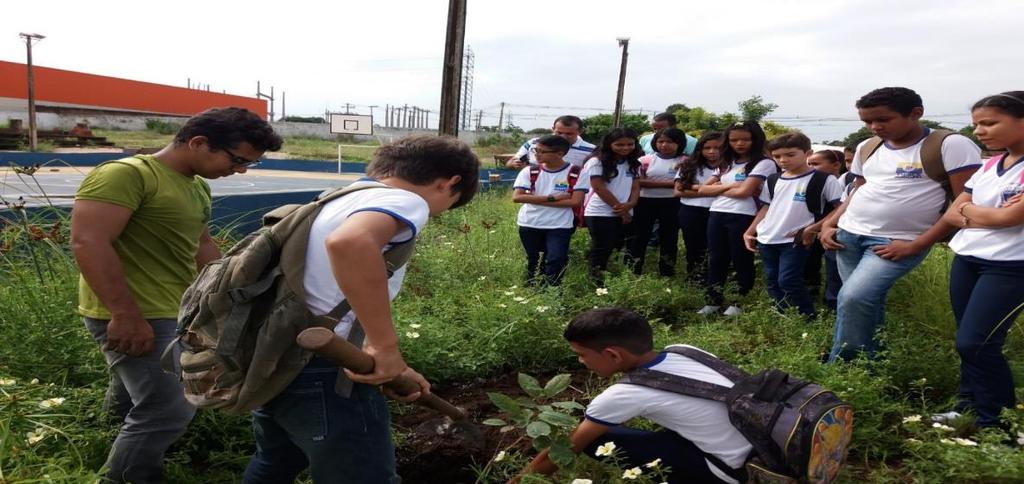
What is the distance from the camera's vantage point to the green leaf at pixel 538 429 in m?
2.22

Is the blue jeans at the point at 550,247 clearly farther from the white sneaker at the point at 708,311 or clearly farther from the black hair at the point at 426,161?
the black hair at the point at 426,161

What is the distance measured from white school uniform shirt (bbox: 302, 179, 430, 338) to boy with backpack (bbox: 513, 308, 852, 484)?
0.97 m

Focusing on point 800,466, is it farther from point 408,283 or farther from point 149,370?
point 408,283

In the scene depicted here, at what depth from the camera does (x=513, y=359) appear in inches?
149

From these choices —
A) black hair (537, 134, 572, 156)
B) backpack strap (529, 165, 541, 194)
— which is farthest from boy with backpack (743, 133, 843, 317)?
backpack strap (529, 165, 541, 194)

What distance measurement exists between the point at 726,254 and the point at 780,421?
3.05 meters

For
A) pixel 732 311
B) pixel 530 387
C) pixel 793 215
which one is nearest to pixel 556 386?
pixel 530 387

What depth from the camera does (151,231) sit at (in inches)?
91.6

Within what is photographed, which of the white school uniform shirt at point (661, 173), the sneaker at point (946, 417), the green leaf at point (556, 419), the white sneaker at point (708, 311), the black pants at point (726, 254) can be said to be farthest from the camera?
the white school uniform shirt at point (661, 173)

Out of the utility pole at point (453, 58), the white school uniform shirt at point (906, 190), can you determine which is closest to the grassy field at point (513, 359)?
the white school uniform shirt at point (906, 190)

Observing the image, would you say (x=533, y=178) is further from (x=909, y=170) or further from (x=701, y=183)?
(x=909, y=170)

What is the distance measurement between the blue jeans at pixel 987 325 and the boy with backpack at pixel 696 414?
933 millimetres

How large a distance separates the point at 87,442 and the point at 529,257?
11.2ft

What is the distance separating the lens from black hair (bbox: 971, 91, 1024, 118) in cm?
269
